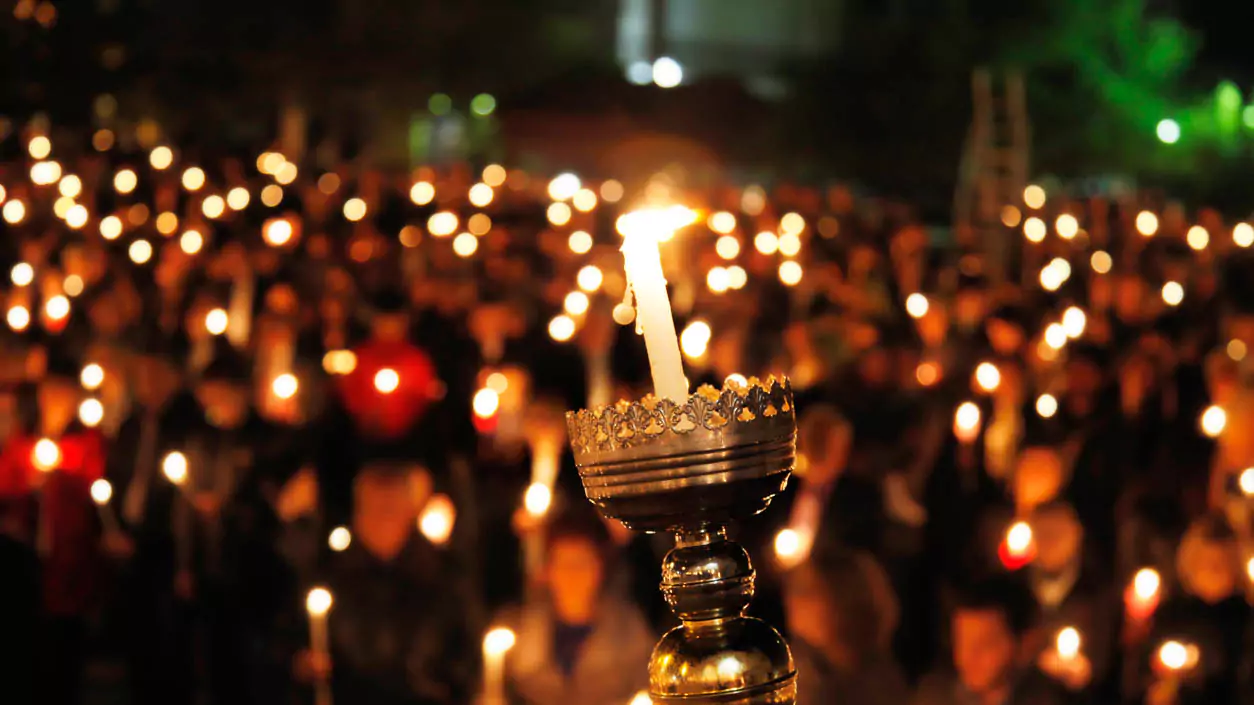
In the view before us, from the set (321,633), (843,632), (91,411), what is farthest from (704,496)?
(91,411)

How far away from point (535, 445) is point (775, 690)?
510cm

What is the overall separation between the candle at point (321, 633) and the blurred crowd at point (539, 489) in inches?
0.4

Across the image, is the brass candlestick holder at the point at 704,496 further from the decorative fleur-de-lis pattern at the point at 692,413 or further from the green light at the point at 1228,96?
the green light at the point at 1228,96

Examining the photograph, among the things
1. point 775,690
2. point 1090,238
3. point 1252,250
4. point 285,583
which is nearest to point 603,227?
point 1090,238

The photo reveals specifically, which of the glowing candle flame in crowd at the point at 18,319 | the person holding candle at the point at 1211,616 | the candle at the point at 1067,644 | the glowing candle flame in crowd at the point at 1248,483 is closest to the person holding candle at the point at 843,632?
the candle at the point at 1067,644

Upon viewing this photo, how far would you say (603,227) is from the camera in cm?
1277

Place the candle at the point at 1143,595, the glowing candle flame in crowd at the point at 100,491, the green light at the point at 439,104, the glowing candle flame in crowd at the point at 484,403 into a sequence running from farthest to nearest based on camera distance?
the green light at the point at 439,104 < the glowing candle flame in crowd at the point at 484,403 < the glowing candle flame in crowd at the point at 100,491 < the candle at the point at 1143,595

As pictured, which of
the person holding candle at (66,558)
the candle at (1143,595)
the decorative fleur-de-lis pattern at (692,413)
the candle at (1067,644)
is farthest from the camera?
the person holding candle at (66,558)

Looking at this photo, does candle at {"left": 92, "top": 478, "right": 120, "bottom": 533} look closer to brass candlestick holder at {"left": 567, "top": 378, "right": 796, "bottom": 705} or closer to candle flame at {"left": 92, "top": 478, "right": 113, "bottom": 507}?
candle flame at {"left": 92, "top": 478, "right": 113, "bottom": 507}

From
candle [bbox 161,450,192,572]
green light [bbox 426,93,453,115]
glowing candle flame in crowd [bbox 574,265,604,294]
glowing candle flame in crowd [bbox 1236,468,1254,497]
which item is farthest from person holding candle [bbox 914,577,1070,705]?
green light [bbox 426,93,453,115]

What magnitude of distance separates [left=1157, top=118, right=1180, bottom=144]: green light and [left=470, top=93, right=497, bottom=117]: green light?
27.4 feet

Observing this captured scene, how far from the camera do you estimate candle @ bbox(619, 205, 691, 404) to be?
0.97 meters

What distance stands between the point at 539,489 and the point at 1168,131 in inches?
614

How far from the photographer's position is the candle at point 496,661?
4582 mm
